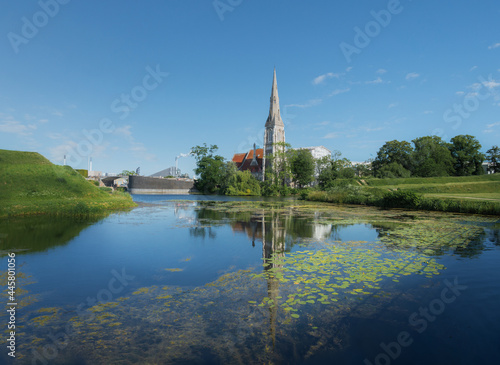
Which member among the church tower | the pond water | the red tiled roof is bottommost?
the pond water

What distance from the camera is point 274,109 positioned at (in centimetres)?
9188

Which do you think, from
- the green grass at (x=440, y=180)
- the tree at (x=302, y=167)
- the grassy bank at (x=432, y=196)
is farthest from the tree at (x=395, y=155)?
the grassy bank at (x=432, y=196)

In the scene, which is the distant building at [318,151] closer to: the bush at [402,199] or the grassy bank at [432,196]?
the grassy bank at [432,196]

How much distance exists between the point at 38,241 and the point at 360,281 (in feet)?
37.3

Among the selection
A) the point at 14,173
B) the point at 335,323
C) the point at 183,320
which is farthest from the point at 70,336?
the point at 14,173

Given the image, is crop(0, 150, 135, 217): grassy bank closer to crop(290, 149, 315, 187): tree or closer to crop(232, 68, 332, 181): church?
crop(290, 149, 315, 187): tree

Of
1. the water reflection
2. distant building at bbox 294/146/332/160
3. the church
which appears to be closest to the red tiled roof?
the church

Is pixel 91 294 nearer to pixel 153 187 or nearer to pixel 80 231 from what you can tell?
pixel 80 231

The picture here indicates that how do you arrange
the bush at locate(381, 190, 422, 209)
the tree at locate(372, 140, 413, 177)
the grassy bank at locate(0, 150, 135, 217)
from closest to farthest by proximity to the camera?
the grassy bank at locate(0, 150, 135, 217) → the bush at locate(381, 190, 422, 209) → the tree at locate(372, 140, 413, 177)

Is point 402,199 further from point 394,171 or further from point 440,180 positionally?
point 394,171

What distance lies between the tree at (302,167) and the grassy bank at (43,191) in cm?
5682

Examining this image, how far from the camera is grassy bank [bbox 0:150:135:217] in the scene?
18.6 m

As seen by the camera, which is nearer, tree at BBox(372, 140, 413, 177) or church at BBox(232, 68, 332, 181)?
tree at BBox(372, 140, 413, 177)

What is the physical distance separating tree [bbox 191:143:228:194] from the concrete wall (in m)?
3.72
